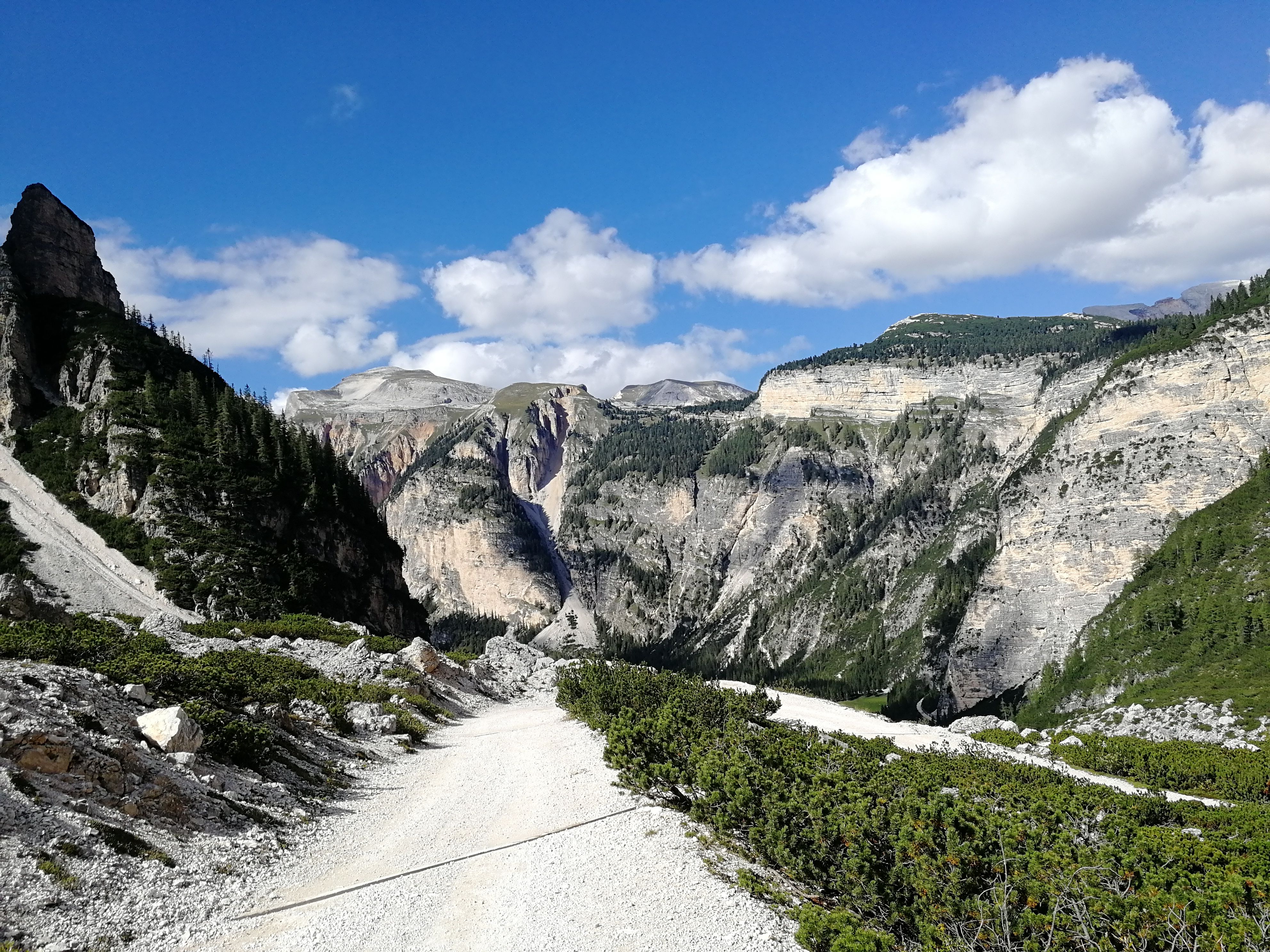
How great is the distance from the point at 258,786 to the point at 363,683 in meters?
22.6

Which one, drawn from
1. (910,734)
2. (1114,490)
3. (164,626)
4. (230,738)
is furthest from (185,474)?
(1114,490)

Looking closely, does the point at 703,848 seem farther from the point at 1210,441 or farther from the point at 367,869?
the point at 1210,441

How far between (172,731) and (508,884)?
10.7m

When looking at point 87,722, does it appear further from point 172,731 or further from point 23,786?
point 23,786

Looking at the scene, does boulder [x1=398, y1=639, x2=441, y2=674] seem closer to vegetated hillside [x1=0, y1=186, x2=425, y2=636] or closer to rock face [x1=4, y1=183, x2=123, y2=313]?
vegetated hillside [x1=0, y1=186, x2=425, y2=636]

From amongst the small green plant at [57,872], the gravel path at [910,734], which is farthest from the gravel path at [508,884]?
the gravel path at [910,734]

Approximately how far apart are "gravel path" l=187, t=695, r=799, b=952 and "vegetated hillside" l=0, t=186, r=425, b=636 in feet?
182

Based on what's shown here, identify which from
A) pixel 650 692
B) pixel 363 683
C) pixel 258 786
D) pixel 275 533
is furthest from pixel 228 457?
pixel 258 786

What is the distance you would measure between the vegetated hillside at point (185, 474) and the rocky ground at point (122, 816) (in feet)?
172

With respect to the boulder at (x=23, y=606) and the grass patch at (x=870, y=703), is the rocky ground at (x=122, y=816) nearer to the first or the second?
the boulder at (x=23, y=606)

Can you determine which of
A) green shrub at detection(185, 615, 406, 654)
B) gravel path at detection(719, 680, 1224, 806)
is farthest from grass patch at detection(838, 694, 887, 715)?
green shrub at detection(185, 615, 406, 654)

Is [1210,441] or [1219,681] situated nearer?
[1219,681]

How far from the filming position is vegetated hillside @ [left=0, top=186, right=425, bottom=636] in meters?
71.4

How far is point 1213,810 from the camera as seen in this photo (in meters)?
24.6
